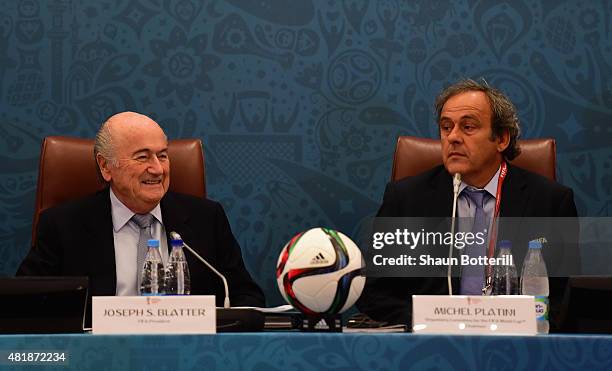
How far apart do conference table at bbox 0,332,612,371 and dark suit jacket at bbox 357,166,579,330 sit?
1155mm

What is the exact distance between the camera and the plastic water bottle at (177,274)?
10.3 feet

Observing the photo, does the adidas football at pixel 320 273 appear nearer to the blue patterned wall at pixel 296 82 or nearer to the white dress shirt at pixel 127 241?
the white dress shirt at pixel 127 241

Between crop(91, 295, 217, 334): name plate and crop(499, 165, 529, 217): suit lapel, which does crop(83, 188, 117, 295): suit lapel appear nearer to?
crop(91, 295, 217, 334): name plate

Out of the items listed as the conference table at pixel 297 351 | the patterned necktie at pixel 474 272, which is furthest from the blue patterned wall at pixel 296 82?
the conference table at pixel 297 351

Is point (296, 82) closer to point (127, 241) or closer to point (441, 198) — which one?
point (441, 198)

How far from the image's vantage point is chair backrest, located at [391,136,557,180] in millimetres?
3727

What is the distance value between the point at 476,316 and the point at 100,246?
170 cm

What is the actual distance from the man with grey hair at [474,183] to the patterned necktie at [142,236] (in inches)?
32.5

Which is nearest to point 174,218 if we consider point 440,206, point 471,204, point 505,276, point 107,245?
point 107,245

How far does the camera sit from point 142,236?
3557mm

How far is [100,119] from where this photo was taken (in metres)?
4.27

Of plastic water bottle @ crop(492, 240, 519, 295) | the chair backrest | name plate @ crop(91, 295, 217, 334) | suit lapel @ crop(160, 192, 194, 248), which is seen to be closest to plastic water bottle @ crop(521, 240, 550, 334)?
plastic water bottle @ crop(492, 240, 519, 295)

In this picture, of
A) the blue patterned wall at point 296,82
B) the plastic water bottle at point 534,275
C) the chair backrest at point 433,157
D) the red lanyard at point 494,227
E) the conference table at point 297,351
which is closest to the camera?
the conference table at point 297,351

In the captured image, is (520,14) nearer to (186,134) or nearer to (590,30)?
(590,30)
